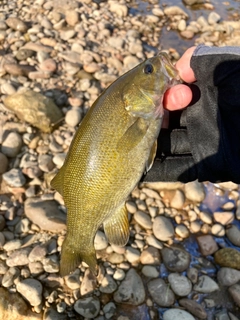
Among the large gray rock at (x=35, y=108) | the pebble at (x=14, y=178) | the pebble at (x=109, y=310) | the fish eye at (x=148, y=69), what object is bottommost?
the pebble at (x=109, y=310)

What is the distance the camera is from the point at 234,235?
4629 mm

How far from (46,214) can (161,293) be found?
178 cm

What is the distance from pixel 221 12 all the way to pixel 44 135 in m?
8.73

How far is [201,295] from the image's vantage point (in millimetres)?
4098

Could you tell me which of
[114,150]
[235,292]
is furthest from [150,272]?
[114,150]

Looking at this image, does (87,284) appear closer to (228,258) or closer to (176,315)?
(176,315)

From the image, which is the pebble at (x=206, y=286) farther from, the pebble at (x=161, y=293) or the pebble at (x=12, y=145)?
the pebble at (x=12, y=145)

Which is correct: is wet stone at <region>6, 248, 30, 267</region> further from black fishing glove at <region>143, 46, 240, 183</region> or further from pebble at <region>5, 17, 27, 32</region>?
pebble at <region>5, 17, 27, 32</region>

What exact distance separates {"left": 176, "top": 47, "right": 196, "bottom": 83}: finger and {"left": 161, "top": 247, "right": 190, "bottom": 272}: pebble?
2.29m

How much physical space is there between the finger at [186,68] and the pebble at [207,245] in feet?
7.60

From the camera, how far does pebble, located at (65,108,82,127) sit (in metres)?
5.70

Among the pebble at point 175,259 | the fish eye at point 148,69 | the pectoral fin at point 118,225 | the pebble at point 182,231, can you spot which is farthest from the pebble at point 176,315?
the fish eye at point 148,69

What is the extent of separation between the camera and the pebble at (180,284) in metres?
4.05

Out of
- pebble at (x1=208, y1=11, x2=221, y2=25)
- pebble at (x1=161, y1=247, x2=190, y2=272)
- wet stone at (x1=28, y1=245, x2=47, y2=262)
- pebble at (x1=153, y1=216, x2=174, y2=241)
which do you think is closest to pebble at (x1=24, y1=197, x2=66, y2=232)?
wet stone at (x1=28, y1=245, x2=47, y2=262)
